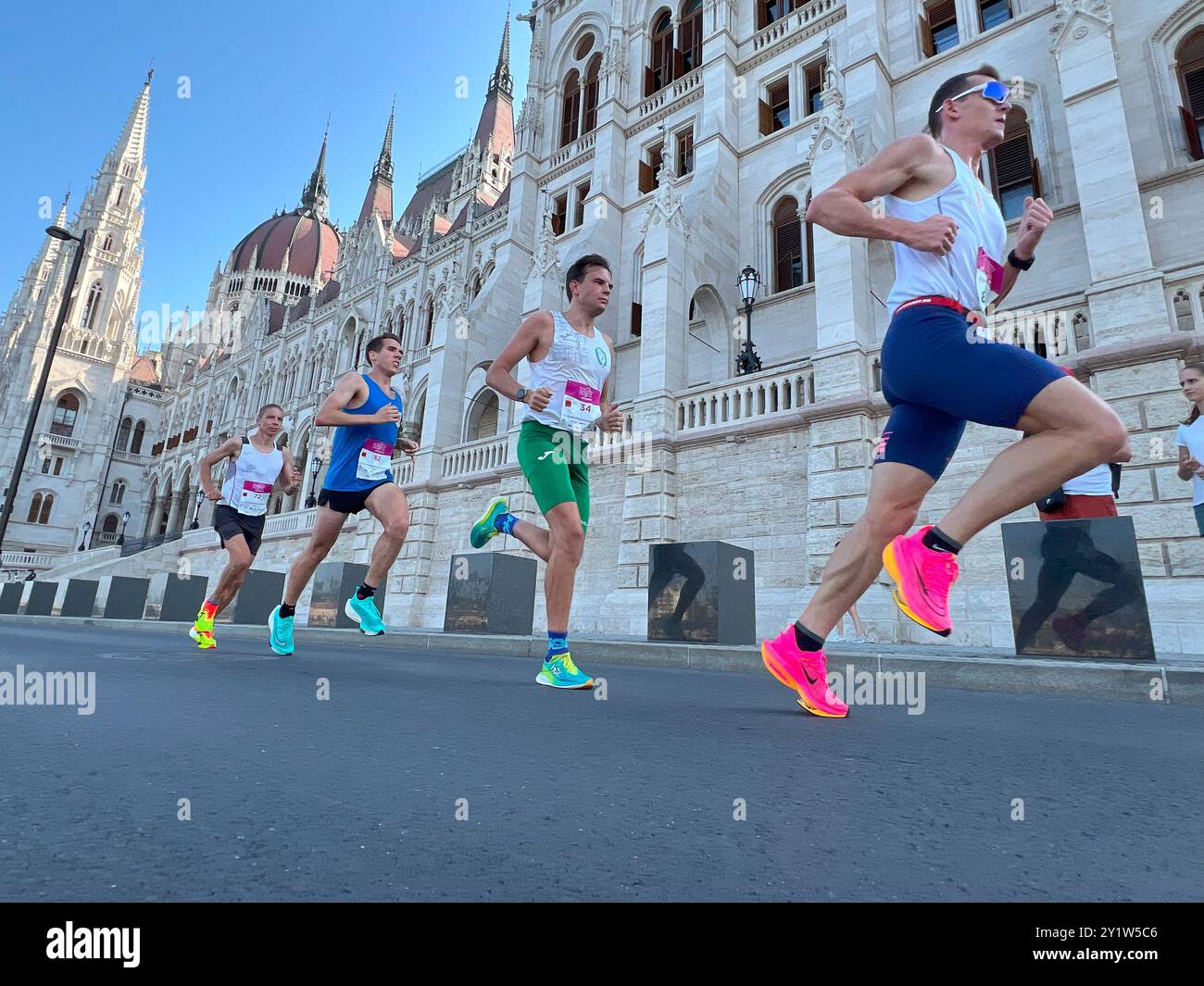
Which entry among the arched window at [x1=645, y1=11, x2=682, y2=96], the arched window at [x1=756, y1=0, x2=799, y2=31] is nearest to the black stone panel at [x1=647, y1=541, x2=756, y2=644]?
the arched window at [x1=756, y1=0, x2=799, y2=31]

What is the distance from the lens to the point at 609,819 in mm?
1246

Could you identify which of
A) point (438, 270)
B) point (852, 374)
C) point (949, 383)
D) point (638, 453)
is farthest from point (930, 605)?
point (438, 270)

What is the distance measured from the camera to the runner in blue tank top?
4836mm

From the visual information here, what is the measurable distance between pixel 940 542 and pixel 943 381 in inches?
22.3

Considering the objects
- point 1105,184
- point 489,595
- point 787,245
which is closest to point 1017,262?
point 489,595

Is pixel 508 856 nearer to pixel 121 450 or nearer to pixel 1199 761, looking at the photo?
pixel 1199 761

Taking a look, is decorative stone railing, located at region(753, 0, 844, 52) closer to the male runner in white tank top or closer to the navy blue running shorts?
the male runner in white tank top

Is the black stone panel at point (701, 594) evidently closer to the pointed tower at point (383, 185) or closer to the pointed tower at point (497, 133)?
the pointed tower at point (497, 133)

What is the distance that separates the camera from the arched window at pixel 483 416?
78.1ft

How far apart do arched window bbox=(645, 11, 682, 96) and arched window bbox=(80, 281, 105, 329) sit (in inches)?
1992

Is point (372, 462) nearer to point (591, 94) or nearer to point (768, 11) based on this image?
point (768, 11)

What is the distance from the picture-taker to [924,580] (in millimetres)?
2338

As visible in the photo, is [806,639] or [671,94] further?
[671,94]

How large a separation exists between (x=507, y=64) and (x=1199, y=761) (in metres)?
63.6
